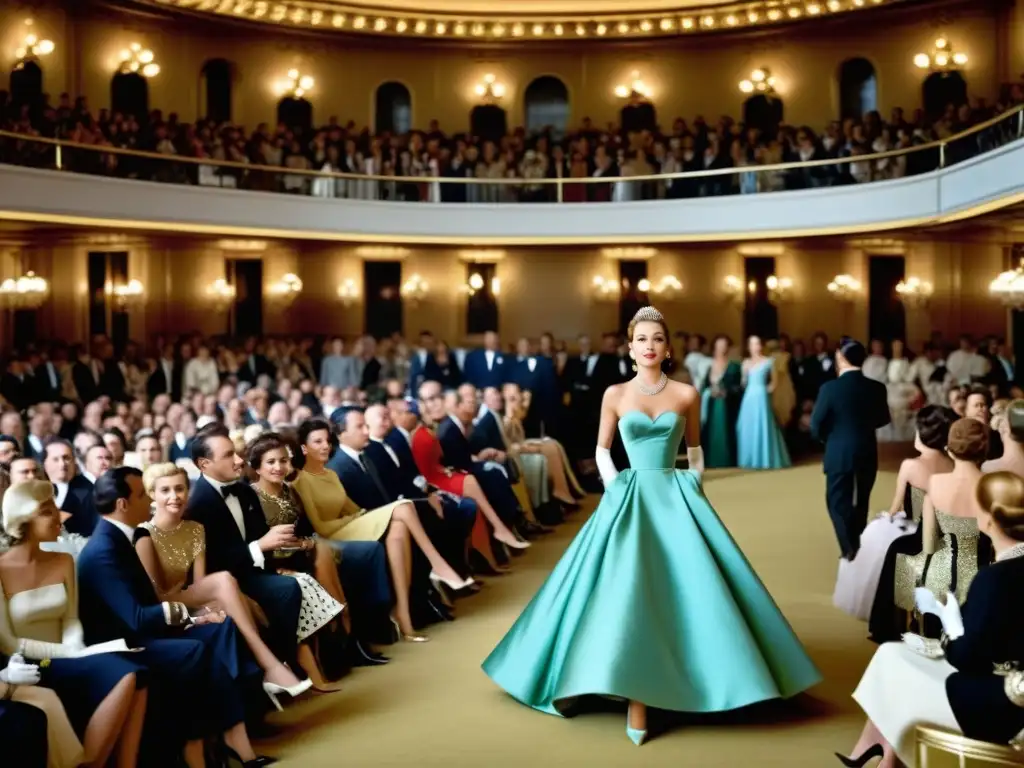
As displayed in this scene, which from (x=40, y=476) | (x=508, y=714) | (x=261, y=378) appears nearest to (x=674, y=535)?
(x=508, y=714)

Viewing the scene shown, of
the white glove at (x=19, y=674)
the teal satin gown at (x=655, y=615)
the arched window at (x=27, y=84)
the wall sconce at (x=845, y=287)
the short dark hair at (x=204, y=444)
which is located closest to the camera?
the white glove at (x=19, y=674)

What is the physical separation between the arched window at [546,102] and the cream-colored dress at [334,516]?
18.3 metres

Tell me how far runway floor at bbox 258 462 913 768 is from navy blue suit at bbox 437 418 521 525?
85.3 inches

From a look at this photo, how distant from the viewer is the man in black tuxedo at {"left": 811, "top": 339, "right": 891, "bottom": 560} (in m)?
8.42

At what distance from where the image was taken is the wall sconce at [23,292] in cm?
1878

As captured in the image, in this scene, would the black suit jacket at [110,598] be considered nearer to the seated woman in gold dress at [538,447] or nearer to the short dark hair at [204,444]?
the short dark hair at [204,444]

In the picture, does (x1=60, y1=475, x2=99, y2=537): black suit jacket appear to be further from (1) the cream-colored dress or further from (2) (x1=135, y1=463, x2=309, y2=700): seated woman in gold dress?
(2) (x1=135, y1=463, x2=309, y2=700): seated woman in gold dress

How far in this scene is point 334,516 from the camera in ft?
25.5

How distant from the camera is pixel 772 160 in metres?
20.8

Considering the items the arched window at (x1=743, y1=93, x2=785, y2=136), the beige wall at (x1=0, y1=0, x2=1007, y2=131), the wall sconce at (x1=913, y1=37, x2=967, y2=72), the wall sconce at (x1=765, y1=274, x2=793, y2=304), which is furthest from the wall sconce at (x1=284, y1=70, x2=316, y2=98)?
the wall sconce at (x1=913, y1=37, x2=967, y2=72)

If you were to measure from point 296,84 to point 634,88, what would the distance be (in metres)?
6.57

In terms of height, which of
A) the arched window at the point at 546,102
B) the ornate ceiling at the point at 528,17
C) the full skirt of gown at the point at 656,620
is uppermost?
the ornate ceiling at the point at 528,17

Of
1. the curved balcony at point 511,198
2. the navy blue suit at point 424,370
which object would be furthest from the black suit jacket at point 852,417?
the navy blue suit at point 424,370

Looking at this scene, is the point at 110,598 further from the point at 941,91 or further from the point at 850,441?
the point at 941,91
